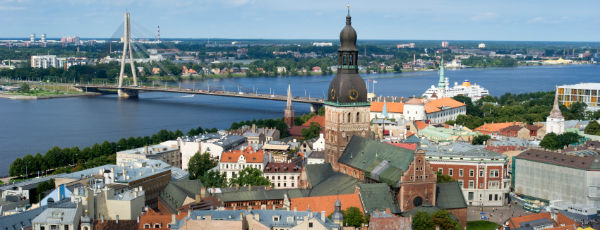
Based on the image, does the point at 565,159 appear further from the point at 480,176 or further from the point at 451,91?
the point at 451,91

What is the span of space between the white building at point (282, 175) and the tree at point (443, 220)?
37.4ft

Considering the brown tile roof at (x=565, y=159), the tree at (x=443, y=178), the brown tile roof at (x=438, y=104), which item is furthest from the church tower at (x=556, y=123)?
the tree at (x=443, y=178)

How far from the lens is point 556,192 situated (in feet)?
112

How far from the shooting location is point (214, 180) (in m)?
34.5

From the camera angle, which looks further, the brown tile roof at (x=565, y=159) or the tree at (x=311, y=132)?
the tree at (x=311, y=132)

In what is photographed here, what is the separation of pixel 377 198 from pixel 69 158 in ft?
75.7

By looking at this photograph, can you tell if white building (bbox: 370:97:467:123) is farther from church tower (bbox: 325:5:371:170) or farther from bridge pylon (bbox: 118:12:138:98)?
bridge pylon (bbox: 118:12:138:98)

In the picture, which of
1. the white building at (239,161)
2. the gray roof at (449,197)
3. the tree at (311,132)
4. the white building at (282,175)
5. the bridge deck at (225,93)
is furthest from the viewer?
the bridge deck at (225,93)

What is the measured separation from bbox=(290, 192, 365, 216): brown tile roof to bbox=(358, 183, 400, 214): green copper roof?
25 centimetres

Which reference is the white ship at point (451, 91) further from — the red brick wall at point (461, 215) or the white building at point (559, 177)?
the red brick wall at point (461, 215)

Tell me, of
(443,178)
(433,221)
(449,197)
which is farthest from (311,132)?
(433,221)

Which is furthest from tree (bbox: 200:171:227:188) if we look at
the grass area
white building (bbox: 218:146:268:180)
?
the grass area

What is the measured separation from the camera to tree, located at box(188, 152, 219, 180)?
38625mm

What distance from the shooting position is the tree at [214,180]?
33875mm
